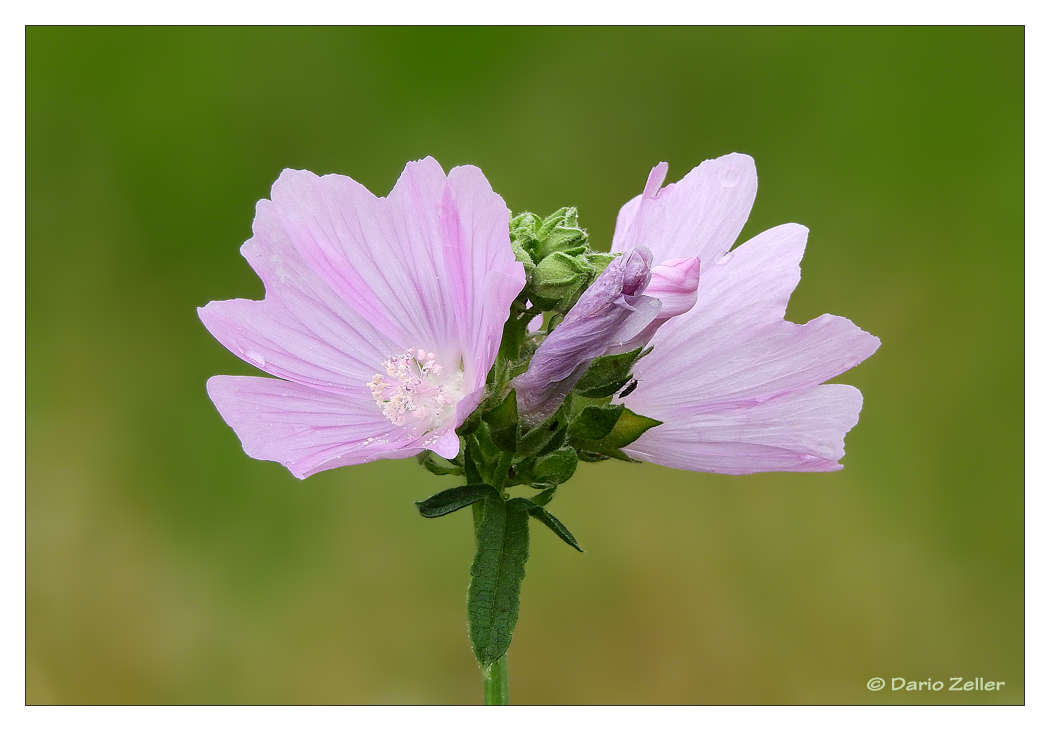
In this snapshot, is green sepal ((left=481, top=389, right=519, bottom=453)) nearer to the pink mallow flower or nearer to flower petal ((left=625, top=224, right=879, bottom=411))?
the pink mallow flower

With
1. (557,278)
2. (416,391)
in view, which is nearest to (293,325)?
(416,391)

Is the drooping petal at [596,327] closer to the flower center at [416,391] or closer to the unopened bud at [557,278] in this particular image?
the unopened bud at [557,278]

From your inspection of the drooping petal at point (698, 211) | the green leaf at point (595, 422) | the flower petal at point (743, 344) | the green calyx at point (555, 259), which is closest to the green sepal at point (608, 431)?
the green leaf at point (595, 422)

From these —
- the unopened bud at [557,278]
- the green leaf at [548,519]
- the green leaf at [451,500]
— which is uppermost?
the unopened bud at [557,278]

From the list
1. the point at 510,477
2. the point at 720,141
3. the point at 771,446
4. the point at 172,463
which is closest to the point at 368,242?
the point at 510,477

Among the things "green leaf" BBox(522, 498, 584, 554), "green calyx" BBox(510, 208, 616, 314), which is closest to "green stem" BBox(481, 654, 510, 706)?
"green leaf" BBox(522, 498, 584, 554)

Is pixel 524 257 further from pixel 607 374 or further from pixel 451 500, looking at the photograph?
pixel 451 500

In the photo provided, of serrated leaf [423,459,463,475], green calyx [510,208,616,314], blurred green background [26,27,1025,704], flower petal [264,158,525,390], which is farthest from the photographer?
blurred green background [26,27,1025,704]

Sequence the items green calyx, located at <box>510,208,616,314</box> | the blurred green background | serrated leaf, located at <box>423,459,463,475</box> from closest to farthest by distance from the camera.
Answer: green calyx, located at <box>510,208,616,314</box>, serrated leaf, located at <box>423,459,463,475</box>, the blurred green background
